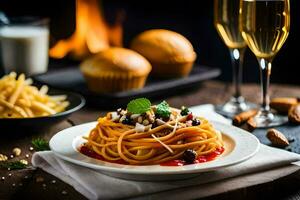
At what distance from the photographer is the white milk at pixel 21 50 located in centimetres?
378

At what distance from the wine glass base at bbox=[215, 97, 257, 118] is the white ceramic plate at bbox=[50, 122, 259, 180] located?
0.71 metres

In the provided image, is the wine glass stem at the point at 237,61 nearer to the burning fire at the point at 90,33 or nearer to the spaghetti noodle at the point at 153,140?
the spaghetti noodle at the point at 153,140

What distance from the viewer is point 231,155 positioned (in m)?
2.01

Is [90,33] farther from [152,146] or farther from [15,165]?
[152,146]

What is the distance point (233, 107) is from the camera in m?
3.01

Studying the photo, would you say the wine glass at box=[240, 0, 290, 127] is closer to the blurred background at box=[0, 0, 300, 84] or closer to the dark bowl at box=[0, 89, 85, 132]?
the dark bowl at box=[0, 89, 85, 132]

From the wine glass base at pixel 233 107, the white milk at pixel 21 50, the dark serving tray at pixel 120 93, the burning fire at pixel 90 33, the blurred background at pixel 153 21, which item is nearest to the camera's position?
the wine glass base at pixel 233 107

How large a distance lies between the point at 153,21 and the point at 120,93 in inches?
73.1

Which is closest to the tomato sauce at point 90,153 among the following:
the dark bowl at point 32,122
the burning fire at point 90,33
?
the dark bowl at point 32,122

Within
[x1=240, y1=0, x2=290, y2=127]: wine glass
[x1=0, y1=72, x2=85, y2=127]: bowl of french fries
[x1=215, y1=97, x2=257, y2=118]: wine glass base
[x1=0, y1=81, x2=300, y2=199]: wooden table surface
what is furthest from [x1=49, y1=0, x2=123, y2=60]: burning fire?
[x1=240, y1=0, x2=290, y2=127]: wine glass

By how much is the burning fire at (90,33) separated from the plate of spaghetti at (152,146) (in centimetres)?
244

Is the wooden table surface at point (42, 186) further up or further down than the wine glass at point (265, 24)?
further down

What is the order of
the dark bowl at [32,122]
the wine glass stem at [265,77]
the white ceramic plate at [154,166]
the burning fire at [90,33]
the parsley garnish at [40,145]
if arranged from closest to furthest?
the white ceramic plate at [154,166] < the parsley garnish at [40,145] < the dark bowl at [32,122] < the wine glass stem at [265,77] < the burning fire at [90,33]

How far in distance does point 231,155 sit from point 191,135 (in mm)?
137
